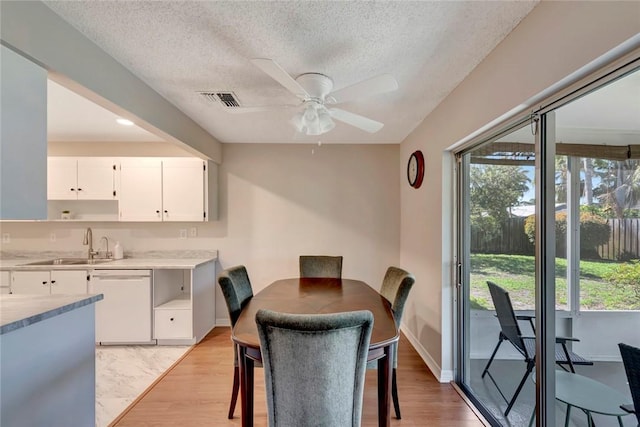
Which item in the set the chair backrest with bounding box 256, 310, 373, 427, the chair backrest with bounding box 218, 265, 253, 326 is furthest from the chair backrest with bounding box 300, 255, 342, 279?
the chair backrest with bounding box 256, 310, 373, 427

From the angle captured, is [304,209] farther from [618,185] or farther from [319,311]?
[618,185]

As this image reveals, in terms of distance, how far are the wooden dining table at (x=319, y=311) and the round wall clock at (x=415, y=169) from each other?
130 centimetres

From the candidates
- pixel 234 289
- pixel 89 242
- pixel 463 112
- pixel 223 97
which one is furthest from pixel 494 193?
pixel 89 242

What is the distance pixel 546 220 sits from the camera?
152 cm

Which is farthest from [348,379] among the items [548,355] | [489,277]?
[489,277]

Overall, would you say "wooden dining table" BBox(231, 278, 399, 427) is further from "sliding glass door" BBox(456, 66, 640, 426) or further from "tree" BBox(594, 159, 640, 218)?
"tree" BBox(594, 159, 640, 218)

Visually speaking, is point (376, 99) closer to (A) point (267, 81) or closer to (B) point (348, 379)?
(A) point (267, 81)

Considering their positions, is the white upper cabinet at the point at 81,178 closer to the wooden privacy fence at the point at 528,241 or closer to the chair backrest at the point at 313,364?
the chair backrest at the point at 313,364

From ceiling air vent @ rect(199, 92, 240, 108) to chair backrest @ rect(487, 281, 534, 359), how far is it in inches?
96.6

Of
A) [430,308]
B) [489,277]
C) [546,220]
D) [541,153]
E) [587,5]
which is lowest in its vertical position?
[430,308]

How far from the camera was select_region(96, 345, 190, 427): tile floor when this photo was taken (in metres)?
2.20

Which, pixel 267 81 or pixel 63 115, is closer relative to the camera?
pixel 267 81

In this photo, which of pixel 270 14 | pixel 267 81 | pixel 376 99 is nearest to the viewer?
pixel 270 14

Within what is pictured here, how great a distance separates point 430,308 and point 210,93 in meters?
2.71
